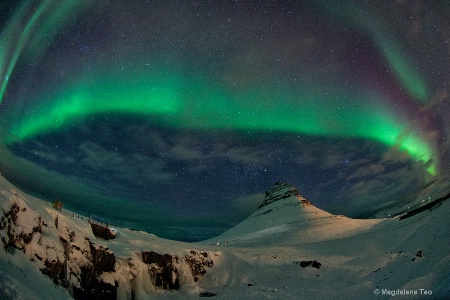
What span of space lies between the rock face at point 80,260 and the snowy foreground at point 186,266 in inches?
2.4

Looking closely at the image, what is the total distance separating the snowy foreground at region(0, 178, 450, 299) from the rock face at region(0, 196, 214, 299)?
0.06 m

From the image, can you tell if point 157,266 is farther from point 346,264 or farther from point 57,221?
point 346,264

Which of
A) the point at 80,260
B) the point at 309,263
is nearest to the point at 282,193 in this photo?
the point at 309,263

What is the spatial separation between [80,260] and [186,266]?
15084mm

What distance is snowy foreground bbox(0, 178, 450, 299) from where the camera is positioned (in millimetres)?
13469

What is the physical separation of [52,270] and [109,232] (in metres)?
14.0

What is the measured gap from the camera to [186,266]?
3288 cm

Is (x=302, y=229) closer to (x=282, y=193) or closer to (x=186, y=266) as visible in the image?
(x=186, y=266)

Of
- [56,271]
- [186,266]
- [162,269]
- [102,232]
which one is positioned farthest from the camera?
[186,266]

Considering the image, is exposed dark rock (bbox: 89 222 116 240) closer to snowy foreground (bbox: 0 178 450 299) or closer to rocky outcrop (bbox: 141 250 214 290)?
snowy foreground (bbox: 0 178 450 299)

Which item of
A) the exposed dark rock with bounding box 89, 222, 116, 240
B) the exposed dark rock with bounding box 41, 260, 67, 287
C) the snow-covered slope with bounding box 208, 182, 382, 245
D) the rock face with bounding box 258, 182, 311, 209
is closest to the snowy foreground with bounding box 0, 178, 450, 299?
the exposed dark rock with bounding box 41, 260, 67, 287

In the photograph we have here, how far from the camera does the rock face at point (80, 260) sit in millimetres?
14203

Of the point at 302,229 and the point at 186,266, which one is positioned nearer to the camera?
the point at 186,266

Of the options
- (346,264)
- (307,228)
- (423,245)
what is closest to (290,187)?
(307,228)
